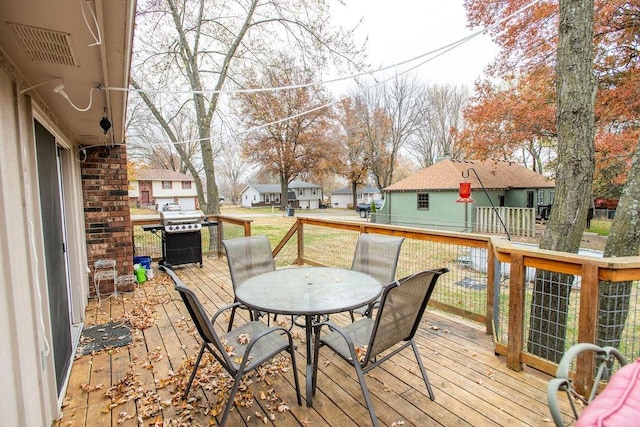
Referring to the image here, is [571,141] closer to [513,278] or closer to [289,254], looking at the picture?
[513,278]

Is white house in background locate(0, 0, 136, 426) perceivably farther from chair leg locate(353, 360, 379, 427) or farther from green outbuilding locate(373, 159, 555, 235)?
green outbuilding locate(373, 159, 555, 235)

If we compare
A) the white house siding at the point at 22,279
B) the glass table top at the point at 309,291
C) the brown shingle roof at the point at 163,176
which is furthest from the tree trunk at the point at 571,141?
the brown shingle roof at the point at 163,176

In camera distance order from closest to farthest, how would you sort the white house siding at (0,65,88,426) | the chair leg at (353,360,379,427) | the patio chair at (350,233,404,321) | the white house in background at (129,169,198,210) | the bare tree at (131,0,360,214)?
the white house siding at (0,65,88,426) → the chair leg at (353,360,379,427) → the patio chair at (350,233,404,321) → the bare tree at (131,0,360,214) → the white house in background at (129,169,198,210)

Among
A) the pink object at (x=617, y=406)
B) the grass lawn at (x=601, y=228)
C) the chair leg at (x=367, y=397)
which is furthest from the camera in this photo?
the grass lawn at (x=601, y=228)

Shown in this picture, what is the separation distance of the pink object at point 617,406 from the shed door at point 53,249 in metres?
2.94

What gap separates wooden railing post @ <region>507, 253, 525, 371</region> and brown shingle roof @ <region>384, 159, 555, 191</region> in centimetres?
1304

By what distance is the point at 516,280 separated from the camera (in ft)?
8.00

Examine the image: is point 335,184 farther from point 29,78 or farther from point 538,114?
point 29,78

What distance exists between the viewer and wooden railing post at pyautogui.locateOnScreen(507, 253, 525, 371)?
2.43m

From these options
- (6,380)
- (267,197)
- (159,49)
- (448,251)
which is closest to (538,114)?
(448,251)

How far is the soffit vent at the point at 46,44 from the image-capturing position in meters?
1.39

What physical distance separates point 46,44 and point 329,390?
260cm

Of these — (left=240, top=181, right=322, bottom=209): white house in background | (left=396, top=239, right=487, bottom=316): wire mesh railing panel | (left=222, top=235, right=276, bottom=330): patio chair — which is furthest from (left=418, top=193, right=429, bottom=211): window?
(left=240, top=181, right=322, bottom=209): white house in background

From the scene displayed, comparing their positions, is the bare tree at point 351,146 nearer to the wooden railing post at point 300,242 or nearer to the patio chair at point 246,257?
the wooden railing post at point 300,242
